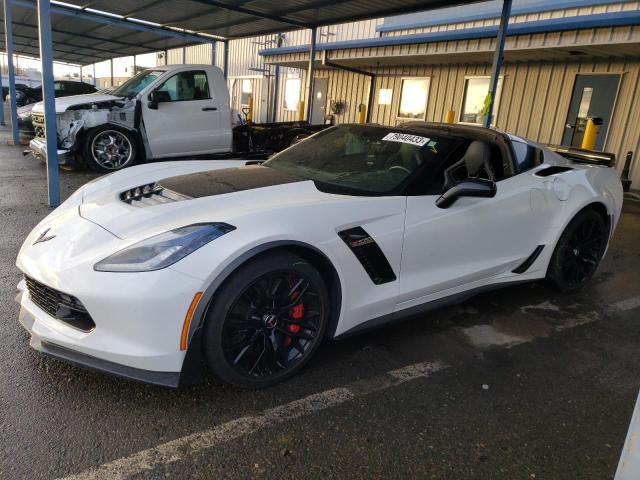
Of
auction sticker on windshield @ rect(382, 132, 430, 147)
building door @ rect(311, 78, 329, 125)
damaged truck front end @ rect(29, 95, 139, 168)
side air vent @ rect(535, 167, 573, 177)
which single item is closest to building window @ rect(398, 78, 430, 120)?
building door @ rect(311, 78, 329, 125)

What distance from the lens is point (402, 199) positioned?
2.89 meters

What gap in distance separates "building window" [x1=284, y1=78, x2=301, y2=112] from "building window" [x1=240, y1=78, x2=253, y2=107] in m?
3.04

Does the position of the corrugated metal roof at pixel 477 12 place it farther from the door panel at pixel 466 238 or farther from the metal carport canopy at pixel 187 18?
the door panel at pixel 466 238

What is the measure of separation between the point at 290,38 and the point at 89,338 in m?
20.2

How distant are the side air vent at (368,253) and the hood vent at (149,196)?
2.95 ft

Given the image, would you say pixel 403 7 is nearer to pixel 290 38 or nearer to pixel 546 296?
pixel 546 296

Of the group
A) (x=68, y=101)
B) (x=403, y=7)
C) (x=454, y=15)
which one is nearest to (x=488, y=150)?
(x=403, y=7)

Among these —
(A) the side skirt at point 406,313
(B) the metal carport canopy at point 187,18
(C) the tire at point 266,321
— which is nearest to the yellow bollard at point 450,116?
(B) the metal carport canopy at point 187,18

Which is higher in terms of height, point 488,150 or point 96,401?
point 488,150

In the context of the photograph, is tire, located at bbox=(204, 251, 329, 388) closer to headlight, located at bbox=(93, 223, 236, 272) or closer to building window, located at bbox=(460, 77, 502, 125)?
headlight, located at bbox=(93, 223, 236, 272)

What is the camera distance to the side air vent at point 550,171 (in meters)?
3.80

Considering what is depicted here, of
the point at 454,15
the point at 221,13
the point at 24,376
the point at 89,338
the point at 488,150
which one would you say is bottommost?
the point at 24,376

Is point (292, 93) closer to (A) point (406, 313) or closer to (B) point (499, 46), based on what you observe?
(B) point (499, 46)

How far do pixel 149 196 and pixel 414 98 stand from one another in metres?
13.2
